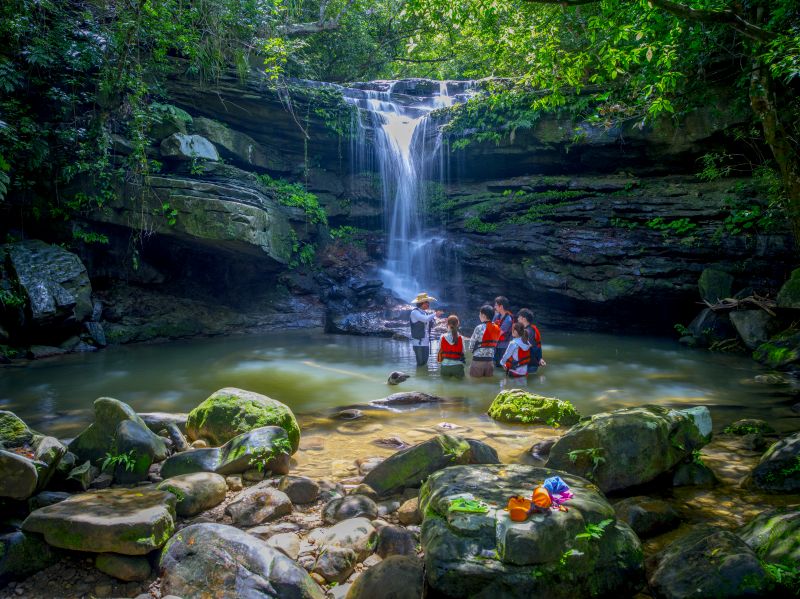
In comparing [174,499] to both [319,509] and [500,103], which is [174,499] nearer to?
[319,509]

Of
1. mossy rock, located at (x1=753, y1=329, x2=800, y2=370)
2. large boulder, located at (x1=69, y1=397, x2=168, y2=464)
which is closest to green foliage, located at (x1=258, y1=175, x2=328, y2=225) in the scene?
large boulder, located at (x1=69, y1=397, x2=168, y2=464)

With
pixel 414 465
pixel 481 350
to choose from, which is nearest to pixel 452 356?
pixel 481 350

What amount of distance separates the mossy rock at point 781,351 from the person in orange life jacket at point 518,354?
473 cm

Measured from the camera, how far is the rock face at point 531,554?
2617 mm

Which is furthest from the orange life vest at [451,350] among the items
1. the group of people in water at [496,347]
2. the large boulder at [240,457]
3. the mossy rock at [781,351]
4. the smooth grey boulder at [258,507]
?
the mossy rock at [781,351]

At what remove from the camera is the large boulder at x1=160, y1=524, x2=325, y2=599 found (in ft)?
9.05

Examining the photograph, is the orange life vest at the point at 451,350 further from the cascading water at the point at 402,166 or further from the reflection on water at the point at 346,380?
the cascading water at the point at 402,166

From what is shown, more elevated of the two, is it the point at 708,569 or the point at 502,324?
the point at 502,324

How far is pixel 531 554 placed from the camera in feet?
8.68

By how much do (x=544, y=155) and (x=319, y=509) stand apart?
47.6 feet

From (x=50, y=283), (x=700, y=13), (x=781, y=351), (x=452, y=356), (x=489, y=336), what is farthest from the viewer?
(x=50, y=283)

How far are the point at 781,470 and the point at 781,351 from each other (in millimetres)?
6729

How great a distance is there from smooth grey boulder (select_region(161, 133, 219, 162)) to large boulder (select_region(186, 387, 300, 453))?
10.8 m

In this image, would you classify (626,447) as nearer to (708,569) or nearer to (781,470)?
(781,470)
